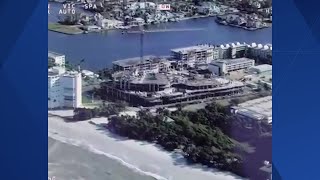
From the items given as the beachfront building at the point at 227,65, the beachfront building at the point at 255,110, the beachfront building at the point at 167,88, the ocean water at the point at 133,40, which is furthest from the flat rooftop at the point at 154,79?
the beachfront building at the point at 255,110

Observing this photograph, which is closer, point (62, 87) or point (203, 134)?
point (203, 134)

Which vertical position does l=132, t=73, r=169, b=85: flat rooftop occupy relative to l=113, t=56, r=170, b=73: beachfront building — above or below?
below

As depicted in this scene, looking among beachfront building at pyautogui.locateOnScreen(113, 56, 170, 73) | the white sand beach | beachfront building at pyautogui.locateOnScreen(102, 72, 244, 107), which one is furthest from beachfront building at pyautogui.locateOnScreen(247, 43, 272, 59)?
the white sand beach

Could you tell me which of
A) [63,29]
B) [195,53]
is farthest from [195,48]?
[63,29]

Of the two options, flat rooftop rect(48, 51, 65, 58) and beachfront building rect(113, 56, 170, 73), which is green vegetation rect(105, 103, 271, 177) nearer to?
beachfront building rect(113, 56, 170, 73)

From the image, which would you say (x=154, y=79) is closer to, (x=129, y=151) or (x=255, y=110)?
(x=129, y=151)
